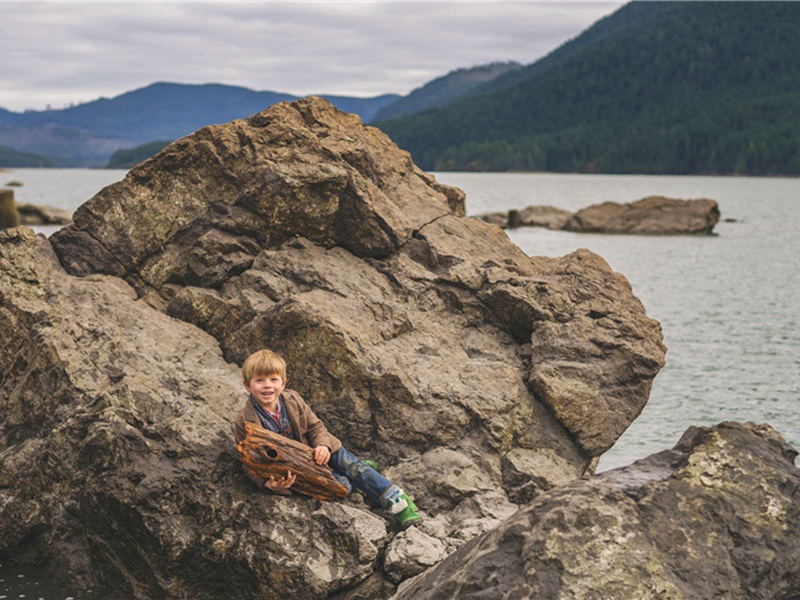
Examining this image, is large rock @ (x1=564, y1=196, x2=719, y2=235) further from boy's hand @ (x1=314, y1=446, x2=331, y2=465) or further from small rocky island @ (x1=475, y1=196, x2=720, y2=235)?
boy's hand @ (x1=314, y1=446, x2=331, y2=465)

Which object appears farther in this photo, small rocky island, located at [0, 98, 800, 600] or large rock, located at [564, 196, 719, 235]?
large rock, located at [564, 196, 719, 235]

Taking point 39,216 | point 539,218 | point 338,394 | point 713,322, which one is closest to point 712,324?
point 713,322

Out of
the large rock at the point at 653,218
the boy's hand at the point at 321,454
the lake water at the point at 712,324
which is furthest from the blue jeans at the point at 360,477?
the large rock at the point at 653,218

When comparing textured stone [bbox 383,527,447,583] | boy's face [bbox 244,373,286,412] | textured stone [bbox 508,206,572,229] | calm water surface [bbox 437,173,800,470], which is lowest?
textured stone [bbox 508,206,572,229]

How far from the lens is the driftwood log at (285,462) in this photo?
7.55m

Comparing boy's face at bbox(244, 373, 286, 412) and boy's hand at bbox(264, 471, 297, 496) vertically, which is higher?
boy's face at bbox(244, 373, 286, 412)

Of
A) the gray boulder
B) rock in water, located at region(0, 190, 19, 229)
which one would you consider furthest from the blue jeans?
the gray boulder

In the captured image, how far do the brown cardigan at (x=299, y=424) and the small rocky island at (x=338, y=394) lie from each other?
0.39 m

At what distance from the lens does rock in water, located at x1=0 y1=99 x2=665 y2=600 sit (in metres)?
7.82

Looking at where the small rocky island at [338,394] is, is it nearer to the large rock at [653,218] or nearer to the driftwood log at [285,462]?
the driftwood log at [285,462]

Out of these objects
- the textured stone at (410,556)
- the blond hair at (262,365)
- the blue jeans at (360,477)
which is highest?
the blond hair at (262,365)

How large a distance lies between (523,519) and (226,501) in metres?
3.14

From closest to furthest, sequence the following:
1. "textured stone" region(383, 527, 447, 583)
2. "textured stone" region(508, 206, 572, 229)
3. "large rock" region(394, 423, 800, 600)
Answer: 1. "large rock" region(394, 423, 800, 600)
2. "textured stone" region(383, 527, 447, 583)
3. "textured stone" region(508, 206, 572, 229)

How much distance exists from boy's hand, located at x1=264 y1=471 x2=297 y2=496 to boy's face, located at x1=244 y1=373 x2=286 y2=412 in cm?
62
